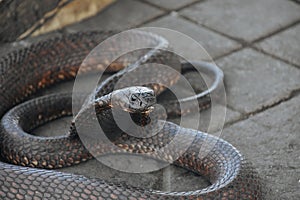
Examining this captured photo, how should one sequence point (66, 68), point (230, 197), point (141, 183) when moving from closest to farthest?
1. point (230, 197)
2. point (141, 183)
3. point (66, 68)

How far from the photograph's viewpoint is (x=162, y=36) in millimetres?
5641

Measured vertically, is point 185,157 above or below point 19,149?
below

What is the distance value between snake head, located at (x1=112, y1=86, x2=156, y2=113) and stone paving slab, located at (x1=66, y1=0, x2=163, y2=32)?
2.24 m

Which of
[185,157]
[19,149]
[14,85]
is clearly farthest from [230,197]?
[14,85]

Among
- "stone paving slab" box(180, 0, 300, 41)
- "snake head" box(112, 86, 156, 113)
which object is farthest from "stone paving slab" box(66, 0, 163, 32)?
"snake head" box(112, 86, 156, 113)

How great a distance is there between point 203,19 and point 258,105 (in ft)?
4.69

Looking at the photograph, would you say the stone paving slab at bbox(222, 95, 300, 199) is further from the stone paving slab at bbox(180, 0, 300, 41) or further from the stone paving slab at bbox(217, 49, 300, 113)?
the stone paving slab at bbox(180, 0, 300, 41)

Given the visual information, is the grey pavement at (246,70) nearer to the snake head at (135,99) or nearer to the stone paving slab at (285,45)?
the stone paving slab at (285,45)

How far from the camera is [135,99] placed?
140 inches

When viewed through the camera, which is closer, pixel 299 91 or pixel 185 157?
pixel 185 157

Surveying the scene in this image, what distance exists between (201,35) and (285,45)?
67 cm

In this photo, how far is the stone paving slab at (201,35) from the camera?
5453 millimetres

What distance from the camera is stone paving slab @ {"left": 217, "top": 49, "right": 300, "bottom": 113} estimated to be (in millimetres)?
4785

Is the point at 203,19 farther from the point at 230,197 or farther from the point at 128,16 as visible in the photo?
the point at 230,197
